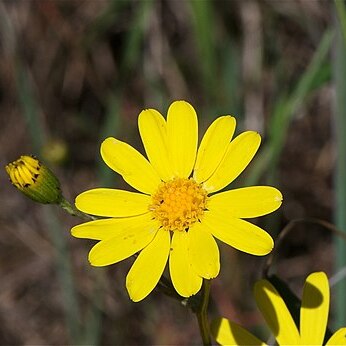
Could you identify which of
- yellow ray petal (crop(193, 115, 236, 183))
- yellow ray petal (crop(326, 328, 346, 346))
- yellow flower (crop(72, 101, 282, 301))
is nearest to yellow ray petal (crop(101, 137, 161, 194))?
yellow flower (crop(72, 101, 282, 301))

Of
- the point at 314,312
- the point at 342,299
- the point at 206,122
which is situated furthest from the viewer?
the point at 206,122

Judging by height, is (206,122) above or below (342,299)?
above

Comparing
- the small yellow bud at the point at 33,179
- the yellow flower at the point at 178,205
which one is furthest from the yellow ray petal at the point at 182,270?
the small yellow bud at the point at 33,179

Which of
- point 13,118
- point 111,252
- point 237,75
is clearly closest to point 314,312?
point 111,252

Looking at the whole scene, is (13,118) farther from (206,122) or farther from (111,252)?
(111,252)

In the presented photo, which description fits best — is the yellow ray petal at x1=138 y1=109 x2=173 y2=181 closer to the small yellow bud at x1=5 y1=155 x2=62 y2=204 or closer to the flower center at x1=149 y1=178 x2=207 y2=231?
the flower center at x1=149 y1=178 x2=207 y2=231

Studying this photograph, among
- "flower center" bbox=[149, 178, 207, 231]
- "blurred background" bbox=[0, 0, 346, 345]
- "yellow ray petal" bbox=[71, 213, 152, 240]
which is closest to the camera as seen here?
"yellow ray petal" bbox=[71, 213, 152, 240]

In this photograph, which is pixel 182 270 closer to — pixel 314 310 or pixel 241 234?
pixel 241 234

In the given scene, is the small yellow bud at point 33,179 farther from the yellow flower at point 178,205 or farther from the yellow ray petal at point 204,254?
the yellow ray petal at point 204,254
